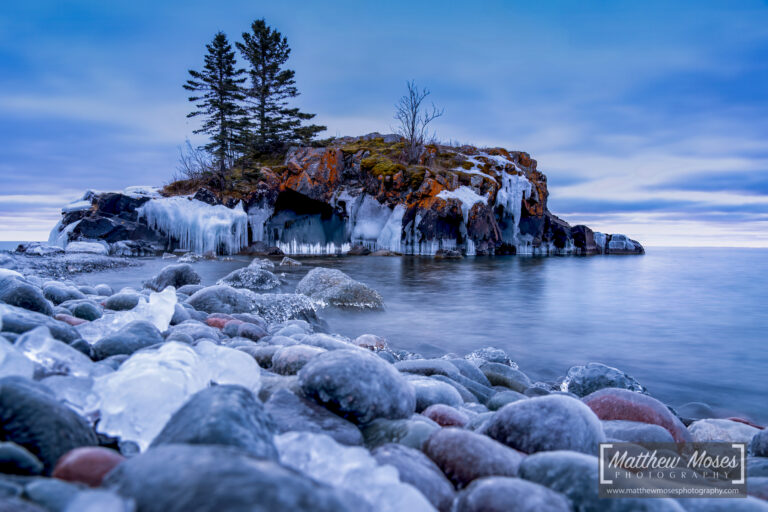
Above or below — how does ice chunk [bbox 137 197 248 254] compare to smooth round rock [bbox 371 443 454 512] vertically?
above

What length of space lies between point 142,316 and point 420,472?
2.50m

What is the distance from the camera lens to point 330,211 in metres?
24.6

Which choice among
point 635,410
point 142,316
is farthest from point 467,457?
point 142,316

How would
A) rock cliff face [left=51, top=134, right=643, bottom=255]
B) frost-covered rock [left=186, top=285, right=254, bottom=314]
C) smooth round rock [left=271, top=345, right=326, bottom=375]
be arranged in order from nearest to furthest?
1. smooth round rock [left=271, top=345, right=326, bottom=375]
2. frost-covered rock [left=186, top=285, right=254, bottom=314]
3. rock cliff face [left=51, top=134, right=643, bottom=255]

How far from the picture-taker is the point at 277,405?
1.58 meters

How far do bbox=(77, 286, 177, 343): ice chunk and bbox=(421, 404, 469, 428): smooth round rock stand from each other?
6.17 feet

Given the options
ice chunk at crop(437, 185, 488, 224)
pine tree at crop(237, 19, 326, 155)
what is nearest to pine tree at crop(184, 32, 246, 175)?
pine tree at crop(237, 19, 326, 155)

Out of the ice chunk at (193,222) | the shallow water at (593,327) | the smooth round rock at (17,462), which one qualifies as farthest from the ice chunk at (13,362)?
the ice chunk at (193,222)

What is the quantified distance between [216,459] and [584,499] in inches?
38.6

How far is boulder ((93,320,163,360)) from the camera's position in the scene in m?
2.04

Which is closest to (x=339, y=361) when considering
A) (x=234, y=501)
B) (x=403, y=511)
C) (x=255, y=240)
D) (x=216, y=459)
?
(x=403, y=511)

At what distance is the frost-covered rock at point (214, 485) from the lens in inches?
28.7

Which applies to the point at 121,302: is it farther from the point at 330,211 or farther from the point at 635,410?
the point at 330,211

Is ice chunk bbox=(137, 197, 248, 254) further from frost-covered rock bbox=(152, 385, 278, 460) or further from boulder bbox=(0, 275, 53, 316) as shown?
frost-covered rock bbox=(152, 385, 278, 460)
